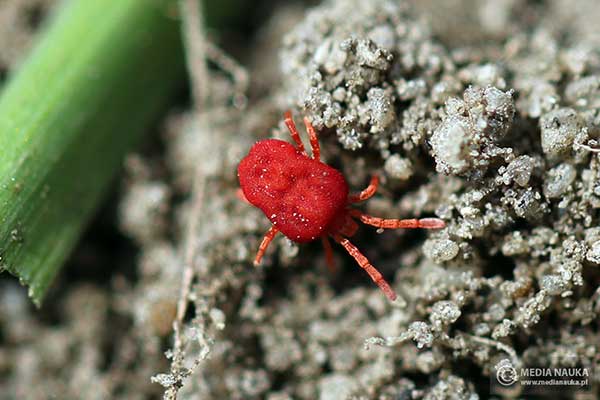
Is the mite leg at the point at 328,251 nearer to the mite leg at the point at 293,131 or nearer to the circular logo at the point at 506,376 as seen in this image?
the mite leg at the point at 293,131

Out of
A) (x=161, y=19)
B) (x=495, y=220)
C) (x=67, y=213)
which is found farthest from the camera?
(x=161, y=19)

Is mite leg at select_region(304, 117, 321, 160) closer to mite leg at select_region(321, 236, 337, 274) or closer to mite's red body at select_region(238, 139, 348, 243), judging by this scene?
mite's red body at select_region(238, 139, 348, 243)

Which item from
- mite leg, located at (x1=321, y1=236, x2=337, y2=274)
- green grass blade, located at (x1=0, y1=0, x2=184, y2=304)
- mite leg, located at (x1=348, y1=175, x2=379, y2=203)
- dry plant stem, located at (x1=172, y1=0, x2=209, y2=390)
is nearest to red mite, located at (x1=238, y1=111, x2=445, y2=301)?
mite leg, located at (x1=348, y1=175, x2=379, y2=203)

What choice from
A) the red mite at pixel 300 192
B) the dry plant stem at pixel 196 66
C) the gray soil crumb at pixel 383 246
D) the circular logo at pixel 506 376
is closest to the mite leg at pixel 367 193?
the red mite at pixel 300 192

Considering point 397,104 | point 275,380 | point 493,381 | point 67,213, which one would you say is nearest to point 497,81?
point 397,104

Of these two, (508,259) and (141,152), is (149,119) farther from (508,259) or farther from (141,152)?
(508,259)

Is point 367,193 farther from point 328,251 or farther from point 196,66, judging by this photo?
point 196,66
